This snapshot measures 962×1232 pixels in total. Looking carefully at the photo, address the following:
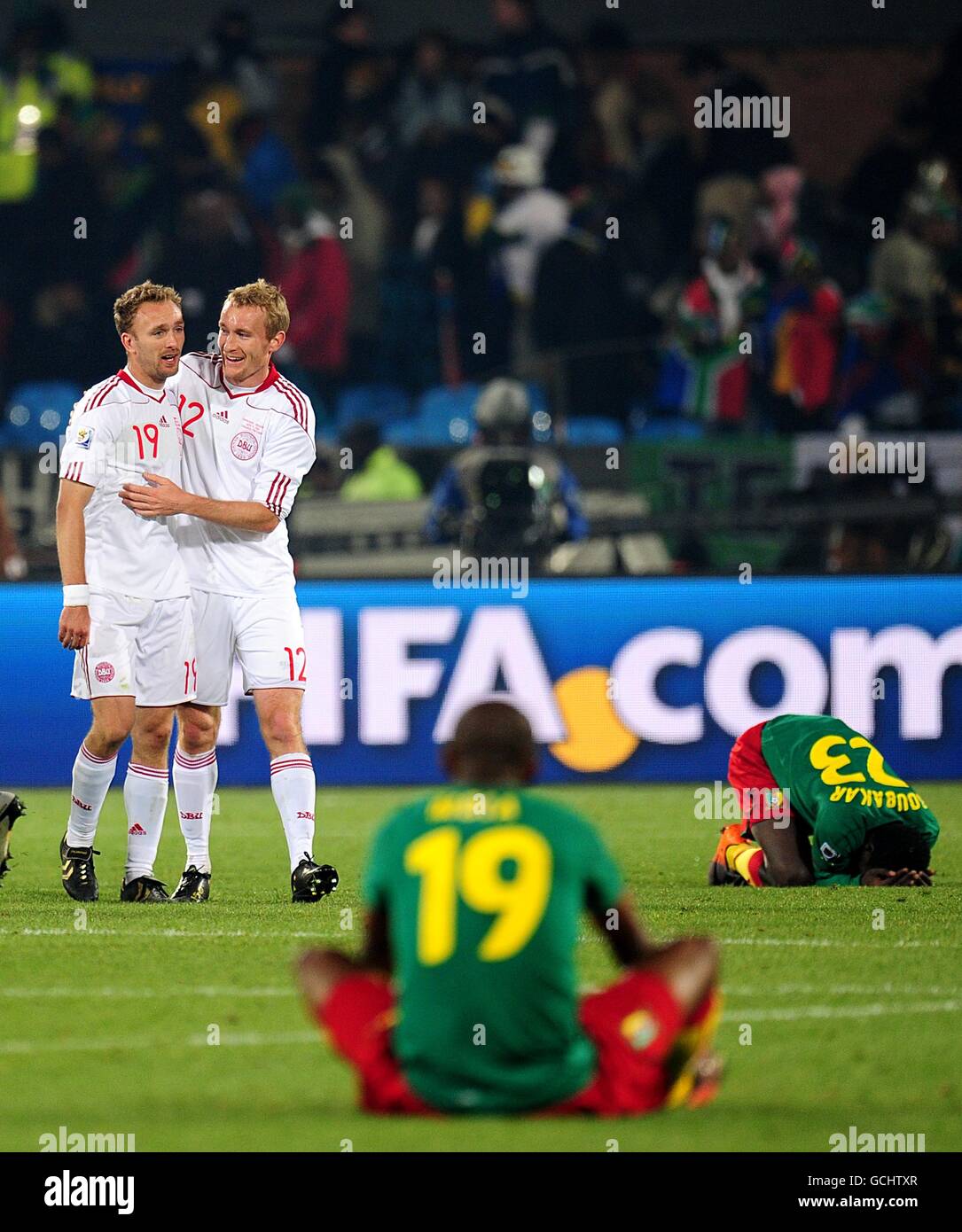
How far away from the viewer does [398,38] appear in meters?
17.0

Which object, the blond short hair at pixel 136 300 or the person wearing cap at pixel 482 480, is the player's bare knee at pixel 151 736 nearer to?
the blond short hair at pixel 136 300

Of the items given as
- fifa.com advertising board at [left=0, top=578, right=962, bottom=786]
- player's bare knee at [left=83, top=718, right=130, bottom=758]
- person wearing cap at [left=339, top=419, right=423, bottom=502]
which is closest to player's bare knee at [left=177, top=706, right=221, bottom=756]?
player's bare knee at [left=83, top=718, right=130, bottom=758]

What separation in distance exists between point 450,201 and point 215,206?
1.65 metres

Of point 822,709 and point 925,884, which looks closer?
point 925,884

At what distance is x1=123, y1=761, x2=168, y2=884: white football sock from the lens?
770 centimetres

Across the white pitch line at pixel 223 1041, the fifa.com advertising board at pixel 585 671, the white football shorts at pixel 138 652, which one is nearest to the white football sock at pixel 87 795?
the white football shorts at pixel 138 652

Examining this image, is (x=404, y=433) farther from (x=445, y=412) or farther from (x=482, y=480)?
(x=482, y=480)

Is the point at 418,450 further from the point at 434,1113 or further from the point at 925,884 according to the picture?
the point at 434,1113

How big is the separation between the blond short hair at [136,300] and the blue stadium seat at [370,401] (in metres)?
7.25

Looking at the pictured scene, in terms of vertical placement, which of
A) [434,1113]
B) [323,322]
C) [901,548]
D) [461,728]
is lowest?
[434,1113]

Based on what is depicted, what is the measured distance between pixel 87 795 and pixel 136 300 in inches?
67.6

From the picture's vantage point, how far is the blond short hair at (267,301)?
7.66m

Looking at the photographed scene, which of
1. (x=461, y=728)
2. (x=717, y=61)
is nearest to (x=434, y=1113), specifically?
(x=461, y=728)

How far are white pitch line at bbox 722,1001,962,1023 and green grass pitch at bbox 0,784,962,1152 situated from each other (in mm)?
12
